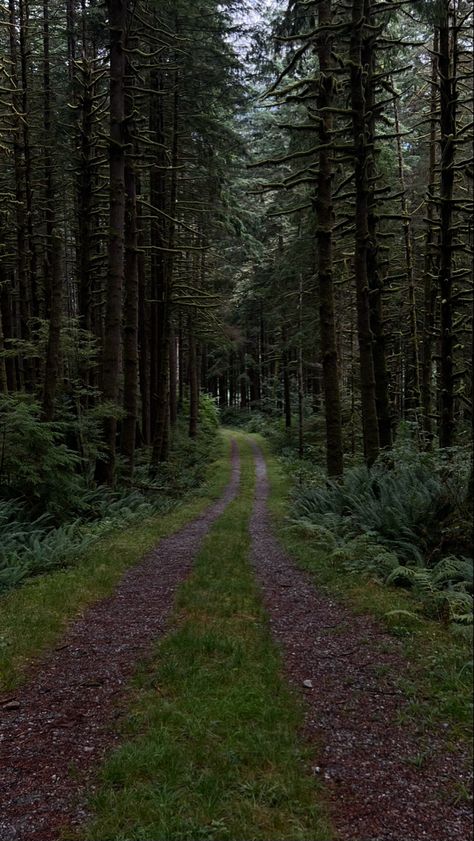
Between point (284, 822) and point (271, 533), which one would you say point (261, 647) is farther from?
point (271, 533)

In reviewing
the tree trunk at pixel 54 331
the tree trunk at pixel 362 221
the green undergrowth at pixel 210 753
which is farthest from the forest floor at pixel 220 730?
the tree trunk at pixel 54 331

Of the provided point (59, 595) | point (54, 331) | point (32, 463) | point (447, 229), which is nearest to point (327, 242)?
point (447, 229)

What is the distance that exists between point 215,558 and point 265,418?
35515mm

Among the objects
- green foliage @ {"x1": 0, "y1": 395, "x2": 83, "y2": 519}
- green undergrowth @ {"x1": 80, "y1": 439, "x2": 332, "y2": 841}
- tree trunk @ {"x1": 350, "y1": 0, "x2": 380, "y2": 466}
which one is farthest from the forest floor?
tree trunk @ {"x1": 350, "y1": 0, "x2": 380, "y2": 466}

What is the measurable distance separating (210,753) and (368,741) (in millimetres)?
1020

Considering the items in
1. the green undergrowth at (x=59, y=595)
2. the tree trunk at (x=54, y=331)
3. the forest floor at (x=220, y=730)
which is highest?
the tree trunk at (x=54, y=331)

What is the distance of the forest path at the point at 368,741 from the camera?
105 inches

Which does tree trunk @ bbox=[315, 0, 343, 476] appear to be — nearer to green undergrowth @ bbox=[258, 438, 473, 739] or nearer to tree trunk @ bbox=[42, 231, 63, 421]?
green undergrowth @ bbox=[258, 438, 473, 739]

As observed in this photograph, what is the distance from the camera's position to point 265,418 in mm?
43812

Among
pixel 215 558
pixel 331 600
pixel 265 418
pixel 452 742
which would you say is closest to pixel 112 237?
pixel 215 558

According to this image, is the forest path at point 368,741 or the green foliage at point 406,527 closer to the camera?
the forest path at point 368,741

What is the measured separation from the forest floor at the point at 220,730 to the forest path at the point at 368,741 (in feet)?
0.03

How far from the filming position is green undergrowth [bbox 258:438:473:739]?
3451mm

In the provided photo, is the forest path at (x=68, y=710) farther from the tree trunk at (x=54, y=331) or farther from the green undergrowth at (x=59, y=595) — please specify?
the tree trunk at (x=54, y=331)
